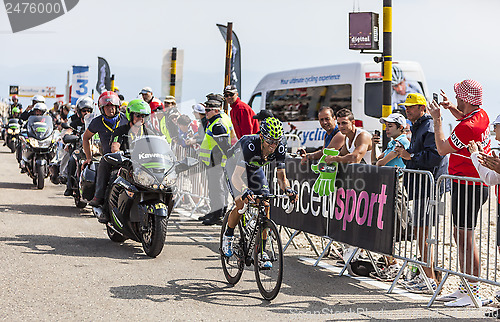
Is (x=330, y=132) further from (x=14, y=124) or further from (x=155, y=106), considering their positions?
(x=14, y=124)

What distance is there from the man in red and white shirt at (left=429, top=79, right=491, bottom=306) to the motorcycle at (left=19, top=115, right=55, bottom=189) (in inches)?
418

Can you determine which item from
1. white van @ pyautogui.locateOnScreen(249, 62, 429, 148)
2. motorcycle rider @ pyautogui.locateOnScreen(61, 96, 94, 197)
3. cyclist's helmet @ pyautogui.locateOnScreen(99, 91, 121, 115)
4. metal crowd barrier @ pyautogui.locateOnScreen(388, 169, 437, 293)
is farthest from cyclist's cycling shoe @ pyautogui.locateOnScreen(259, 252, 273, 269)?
white van @ pyautogui.locateOnScreen(249, 62, 429, 148)

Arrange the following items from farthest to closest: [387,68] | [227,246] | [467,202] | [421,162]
Answer: 1. [387,68]
2. [421,162]
3. [227,246]
4. [467,202]

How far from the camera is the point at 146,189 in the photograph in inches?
328

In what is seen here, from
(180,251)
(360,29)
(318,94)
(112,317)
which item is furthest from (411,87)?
(112,317)

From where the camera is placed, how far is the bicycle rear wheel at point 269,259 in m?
6.43

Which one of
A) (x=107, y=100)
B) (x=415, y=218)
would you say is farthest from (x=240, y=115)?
(x=415, y=218)

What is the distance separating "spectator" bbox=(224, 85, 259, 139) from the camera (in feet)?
37.4

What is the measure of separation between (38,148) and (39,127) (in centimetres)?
67

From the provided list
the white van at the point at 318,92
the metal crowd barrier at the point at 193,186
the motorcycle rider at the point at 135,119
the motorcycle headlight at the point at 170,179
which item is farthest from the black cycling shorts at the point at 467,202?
the white van at the point at 318,92

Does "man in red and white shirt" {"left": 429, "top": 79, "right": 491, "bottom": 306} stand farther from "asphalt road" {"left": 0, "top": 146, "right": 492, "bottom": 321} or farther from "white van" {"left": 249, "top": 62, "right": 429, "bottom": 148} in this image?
"white van" {"left": 249, "top": 62, "right": 429, "bottom": 148}

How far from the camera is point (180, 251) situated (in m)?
8.95

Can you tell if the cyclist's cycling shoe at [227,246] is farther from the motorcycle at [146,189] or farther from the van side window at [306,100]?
the van side window at [306,100]

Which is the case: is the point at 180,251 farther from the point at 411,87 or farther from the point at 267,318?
the point at 411,87
